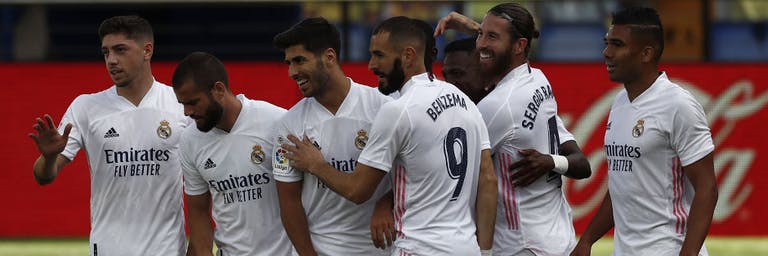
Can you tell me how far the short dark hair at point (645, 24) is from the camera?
24.0 feet

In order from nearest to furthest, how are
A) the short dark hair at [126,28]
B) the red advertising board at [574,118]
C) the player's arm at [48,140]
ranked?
the player's arm at [48,140] < the short dark hair at [126,28] < the red advertising board at [574,118]

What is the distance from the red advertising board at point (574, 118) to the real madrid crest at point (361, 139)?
945cm

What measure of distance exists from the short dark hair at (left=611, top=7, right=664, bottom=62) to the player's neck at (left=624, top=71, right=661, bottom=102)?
101mm

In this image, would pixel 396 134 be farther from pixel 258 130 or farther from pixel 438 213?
pixel 258 130

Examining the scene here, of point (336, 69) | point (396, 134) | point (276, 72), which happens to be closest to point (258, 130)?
point (336, 69)

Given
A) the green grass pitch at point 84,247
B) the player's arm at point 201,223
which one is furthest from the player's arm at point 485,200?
the green grass pitch at point 84,247

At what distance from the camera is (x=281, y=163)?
7004 millimetres

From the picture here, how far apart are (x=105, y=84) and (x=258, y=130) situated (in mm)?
9427

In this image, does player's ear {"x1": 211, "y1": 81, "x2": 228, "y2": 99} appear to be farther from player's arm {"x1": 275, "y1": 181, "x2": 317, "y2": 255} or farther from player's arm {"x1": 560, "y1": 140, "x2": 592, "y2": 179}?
player's arm {"x1": 560, "y1": 140, "x2": 592, "y2": 179}

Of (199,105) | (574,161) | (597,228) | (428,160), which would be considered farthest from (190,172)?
(597,228)

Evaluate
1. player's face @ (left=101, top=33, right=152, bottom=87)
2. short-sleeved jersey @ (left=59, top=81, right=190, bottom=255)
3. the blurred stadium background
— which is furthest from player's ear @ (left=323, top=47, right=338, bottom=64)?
the blurred stadium background

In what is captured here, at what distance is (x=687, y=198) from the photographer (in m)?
7.19

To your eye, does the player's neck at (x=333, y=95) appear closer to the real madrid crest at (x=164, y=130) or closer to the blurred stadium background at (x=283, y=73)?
the real madrid crest at (x=164, y=130)

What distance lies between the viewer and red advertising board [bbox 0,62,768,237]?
16.5 meters
